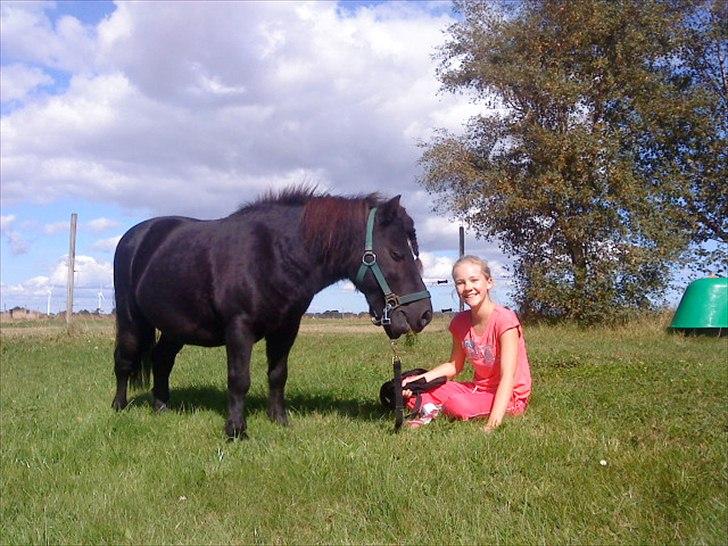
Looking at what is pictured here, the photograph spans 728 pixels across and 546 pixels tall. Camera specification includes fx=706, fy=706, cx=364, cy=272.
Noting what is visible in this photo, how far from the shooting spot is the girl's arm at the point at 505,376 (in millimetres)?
4871

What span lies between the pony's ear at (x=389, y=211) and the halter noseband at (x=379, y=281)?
8 centimetres

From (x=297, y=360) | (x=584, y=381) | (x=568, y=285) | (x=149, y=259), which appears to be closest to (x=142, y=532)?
(x=149, y=259)

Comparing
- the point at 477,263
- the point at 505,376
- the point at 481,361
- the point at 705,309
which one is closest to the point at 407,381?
the point at 481,361

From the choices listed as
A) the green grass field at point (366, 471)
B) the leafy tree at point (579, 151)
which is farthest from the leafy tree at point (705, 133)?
Result: the green grass field at point (366, 471)

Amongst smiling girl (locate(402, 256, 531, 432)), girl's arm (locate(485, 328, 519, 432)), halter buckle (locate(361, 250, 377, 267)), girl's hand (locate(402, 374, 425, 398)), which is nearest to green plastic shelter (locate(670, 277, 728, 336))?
smiling girl (locate(402, 256, 531, 432))

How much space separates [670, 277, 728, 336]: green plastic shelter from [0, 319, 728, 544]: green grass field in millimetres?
Answer: 8225

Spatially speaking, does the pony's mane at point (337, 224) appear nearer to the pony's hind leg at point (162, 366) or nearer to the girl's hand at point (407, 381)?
the girl's hand at point (407, 381)

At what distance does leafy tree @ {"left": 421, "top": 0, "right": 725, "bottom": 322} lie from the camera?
1725cm

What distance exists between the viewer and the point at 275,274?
523cm

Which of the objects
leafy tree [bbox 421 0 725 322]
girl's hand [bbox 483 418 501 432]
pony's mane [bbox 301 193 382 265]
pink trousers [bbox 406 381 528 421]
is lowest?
girl's hand [bbox 483 418 501 432]

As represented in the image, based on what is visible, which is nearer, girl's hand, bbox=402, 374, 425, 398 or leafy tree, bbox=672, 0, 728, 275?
girl's hand, bbox=402, 374, 425, 398

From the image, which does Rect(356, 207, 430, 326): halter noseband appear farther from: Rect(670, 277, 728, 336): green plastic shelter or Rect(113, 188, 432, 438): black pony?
Rect(670, 277, 728, 336): green plastic shelter

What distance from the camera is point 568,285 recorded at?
1750 centimetres

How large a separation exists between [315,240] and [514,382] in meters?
1.83
